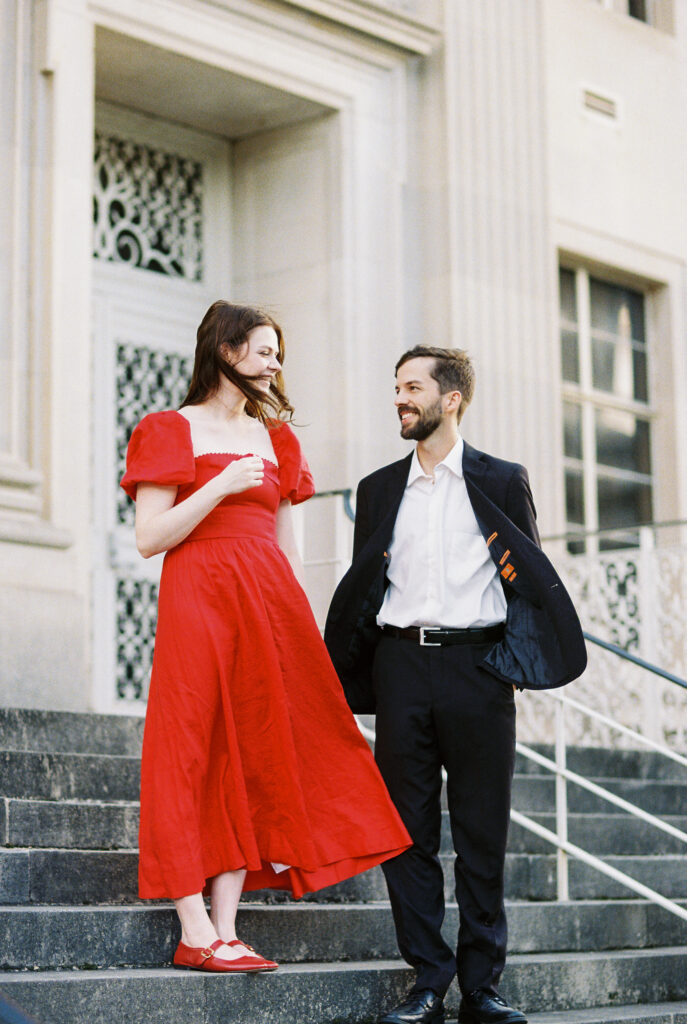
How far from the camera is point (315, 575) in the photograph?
28.6ft

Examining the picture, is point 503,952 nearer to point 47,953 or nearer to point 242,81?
point 47,953

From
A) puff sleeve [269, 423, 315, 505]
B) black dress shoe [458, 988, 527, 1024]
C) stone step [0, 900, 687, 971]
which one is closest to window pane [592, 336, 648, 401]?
stone step [0, 900, 687, 971]

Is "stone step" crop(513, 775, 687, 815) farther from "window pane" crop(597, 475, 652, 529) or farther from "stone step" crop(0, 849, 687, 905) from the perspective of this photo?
"window pane" crop(597, 475, 652, 529)

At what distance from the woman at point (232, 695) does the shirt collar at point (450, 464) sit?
1.41 ft

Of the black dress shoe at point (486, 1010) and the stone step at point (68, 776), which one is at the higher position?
the stone step at point (68, 776)

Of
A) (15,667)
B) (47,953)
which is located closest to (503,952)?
(47,953)

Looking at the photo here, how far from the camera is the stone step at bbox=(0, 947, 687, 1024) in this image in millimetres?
4098

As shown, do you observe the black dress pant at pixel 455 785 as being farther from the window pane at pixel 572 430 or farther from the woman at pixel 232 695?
the window pane at pixel 572 430

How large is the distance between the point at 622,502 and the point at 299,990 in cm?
719

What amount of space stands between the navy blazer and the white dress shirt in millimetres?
39

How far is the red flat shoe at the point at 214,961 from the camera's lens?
4.33m

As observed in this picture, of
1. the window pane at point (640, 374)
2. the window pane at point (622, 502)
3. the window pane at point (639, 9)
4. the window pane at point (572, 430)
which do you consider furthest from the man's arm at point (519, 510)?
the window pane at point (639, 9)

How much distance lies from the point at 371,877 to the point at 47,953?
4.94 ft

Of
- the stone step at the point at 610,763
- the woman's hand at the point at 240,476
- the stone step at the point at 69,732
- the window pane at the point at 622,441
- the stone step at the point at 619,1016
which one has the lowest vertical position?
the stone step at the point at 619,1016
